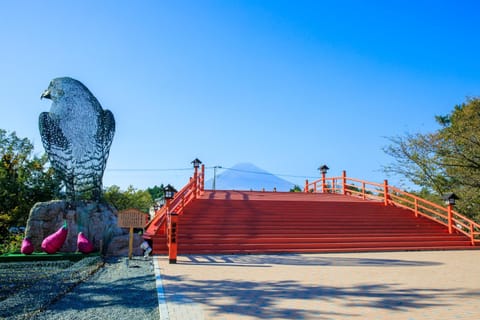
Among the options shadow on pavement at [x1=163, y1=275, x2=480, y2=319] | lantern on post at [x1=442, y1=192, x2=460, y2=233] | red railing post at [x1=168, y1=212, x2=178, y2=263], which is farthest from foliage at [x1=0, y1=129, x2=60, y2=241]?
lantern on post at [x1=442, y1=192, x2=460, y2=233]

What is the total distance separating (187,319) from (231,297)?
135 cm

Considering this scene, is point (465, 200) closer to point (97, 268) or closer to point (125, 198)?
point (97, 268)

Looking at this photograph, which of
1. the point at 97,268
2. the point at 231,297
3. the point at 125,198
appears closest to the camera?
the point at 231,297

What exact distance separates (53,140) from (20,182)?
7.59 metres

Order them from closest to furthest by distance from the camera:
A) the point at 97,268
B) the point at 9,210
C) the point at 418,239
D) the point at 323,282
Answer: the point at 323,282, the point at 97,268, the point at 418,239, the point at 9,210

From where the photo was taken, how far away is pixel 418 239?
1309cm

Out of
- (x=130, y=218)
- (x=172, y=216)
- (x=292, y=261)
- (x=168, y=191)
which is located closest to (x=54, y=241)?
(x=130, y=218)

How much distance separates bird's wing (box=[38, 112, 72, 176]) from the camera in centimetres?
1262

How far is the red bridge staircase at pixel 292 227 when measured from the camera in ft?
38.4

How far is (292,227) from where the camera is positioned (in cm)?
1323

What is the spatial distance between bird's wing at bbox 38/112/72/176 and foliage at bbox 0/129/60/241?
250 cm

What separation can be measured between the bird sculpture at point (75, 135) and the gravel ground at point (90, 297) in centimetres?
492

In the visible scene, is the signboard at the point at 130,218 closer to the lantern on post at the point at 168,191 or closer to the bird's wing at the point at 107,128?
the lantern on post at the point at 168,191

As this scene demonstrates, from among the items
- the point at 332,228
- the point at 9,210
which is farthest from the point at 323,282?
the point at 9,210
